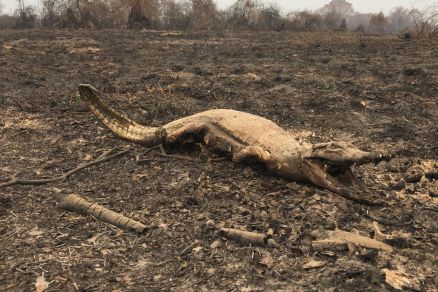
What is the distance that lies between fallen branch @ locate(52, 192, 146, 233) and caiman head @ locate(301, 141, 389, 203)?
1.55 m

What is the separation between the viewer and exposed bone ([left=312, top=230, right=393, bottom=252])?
332 cm

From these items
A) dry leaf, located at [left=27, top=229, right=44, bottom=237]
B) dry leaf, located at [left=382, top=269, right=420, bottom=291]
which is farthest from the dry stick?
dry leaf, located at [left=382, top=269, right=420, bottom=291]

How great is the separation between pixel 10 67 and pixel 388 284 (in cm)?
830

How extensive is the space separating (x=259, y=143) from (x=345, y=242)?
4.83 ft

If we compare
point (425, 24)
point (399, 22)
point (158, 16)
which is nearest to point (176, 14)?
point (158, 16)

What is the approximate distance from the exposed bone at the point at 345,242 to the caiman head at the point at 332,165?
0.58 metres

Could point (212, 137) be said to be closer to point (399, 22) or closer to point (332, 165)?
point (332, 165)

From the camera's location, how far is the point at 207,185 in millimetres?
4312

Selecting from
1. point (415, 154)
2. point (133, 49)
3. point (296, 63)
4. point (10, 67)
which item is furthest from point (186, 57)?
point (415, 154)

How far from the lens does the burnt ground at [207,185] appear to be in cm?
310

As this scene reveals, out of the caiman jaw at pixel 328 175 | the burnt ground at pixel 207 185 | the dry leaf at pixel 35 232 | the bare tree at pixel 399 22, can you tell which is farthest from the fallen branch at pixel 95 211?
the bare tree at pixel 399 22

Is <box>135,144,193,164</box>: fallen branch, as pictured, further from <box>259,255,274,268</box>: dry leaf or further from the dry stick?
<box>259,255,274,268</box>: dry leaf

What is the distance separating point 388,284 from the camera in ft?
9.45

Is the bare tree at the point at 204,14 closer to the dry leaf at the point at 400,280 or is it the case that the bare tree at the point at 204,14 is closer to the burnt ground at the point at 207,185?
the burnt ground at the point at 207,185
